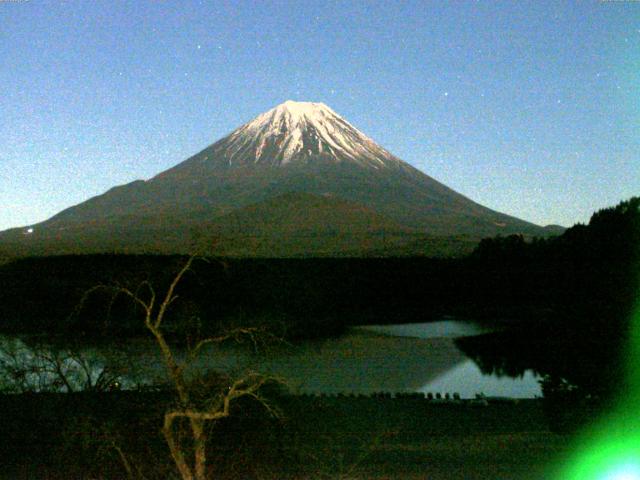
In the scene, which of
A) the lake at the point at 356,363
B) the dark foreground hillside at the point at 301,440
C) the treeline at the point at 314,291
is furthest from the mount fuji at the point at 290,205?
A: the dark foreground hillside at the point at 301,440

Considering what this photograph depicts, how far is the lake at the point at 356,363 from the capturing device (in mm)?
12797

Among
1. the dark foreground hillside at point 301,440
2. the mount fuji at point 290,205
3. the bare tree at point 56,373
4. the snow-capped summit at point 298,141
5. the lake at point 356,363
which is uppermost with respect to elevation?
the snow-capped summit at point 298,141

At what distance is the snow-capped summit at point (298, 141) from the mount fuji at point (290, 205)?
136 millimetres

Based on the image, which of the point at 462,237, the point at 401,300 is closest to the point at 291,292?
the point at 401,300

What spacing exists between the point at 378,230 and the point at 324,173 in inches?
783

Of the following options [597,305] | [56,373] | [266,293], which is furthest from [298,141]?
[597,305]

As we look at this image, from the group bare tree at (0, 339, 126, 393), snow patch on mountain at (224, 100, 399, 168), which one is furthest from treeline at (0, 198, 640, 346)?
snow patch on mountain at (224, 100, 399, 168)

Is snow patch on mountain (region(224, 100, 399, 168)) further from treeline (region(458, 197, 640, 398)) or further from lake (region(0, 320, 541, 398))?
treeline (region(458, 197, 640, 398))

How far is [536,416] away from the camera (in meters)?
10.0

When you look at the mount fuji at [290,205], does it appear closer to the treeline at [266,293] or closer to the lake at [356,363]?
the treeline at [266,293]

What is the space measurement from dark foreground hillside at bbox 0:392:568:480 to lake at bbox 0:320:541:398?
3.42 ft

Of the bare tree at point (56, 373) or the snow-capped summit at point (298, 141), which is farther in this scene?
the snow-capped summit at point (298, 141)

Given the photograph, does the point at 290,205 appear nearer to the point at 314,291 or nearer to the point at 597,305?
the point at 314,291

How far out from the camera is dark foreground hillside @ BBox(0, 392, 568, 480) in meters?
7.21
